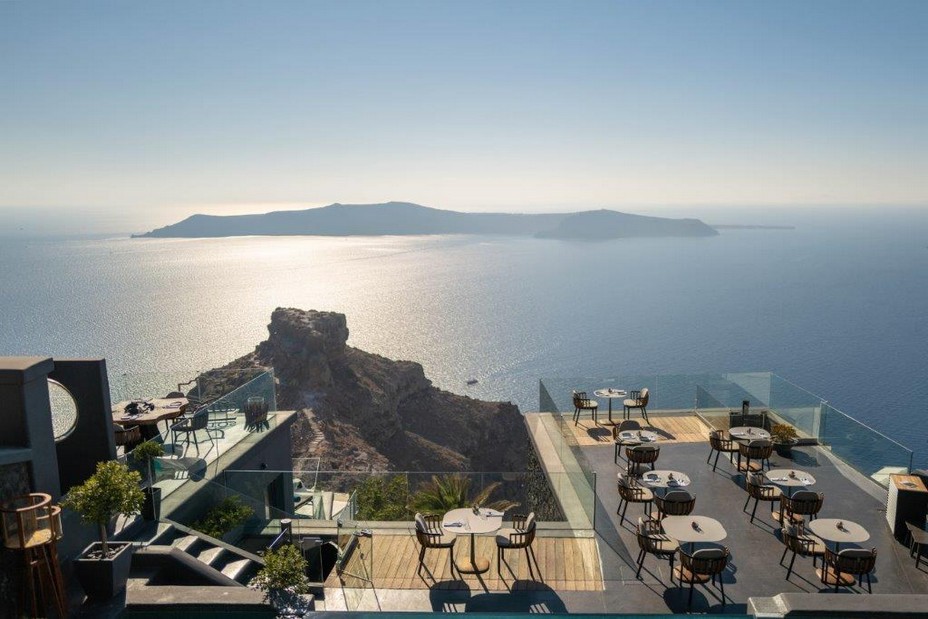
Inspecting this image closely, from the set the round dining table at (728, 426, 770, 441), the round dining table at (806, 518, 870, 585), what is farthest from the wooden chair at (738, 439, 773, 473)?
the round dining table at (806, 518, 870, 585)

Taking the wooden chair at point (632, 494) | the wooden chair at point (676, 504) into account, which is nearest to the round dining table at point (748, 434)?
the wooden chair at point (632, 494)

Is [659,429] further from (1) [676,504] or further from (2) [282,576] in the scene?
(2) [282,576]

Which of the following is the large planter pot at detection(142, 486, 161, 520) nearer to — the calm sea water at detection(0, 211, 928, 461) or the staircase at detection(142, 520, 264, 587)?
the staircase at detection(142, 520, 264, 587)

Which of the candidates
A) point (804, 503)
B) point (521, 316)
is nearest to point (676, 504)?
point (804, 503)

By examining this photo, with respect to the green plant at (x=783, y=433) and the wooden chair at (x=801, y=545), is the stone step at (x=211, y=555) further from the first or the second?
the green plant at (x=783, y=433)

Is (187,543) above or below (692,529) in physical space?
below

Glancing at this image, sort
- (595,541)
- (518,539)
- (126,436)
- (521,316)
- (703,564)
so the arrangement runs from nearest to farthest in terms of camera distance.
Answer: (703,564) → (518,539) → (595,541) → (126,436) → (521,316)

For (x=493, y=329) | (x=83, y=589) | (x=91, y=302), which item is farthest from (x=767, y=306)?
(x=91, y=302)
